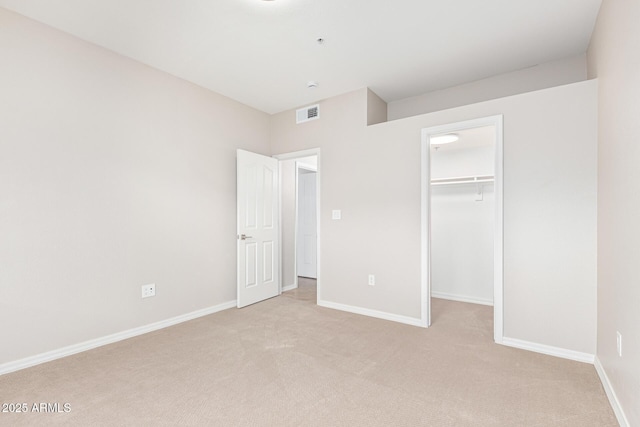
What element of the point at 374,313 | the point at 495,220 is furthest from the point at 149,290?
the point at 495,220

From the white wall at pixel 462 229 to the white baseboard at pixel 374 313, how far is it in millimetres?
1374

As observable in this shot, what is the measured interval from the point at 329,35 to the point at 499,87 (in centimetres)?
209

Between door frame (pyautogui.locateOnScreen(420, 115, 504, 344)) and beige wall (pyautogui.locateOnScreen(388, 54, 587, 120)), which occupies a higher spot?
beige wall (pyautogui.locateOnScreen(388, 54, 587, 120))

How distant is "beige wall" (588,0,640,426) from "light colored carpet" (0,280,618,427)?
13.3 inches

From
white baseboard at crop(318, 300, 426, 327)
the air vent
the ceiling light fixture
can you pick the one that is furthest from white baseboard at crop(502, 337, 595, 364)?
the air vent

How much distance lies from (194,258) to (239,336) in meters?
1.15

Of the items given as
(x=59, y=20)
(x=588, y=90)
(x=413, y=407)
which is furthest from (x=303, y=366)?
(x=59, y=20)

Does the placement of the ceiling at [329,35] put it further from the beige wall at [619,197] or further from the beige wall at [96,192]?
the beige wall at [619,197]

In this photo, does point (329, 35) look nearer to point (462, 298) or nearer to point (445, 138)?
point (445, 138)

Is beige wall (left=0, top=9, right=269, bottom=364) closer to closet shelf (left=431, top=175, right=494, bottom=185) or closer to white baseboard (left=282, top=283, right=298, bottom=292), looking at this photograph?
white baseboard (left=282, top=283, right=298, bottom=292)

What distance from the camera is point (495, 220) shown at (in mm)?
2795

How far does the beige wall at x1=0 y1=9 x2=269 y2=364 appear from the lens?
231 centimetres

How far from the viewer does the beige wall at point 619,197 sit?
1.52m

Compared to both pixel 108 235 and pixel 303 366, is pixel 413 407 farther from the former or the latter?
pixel 108 235
